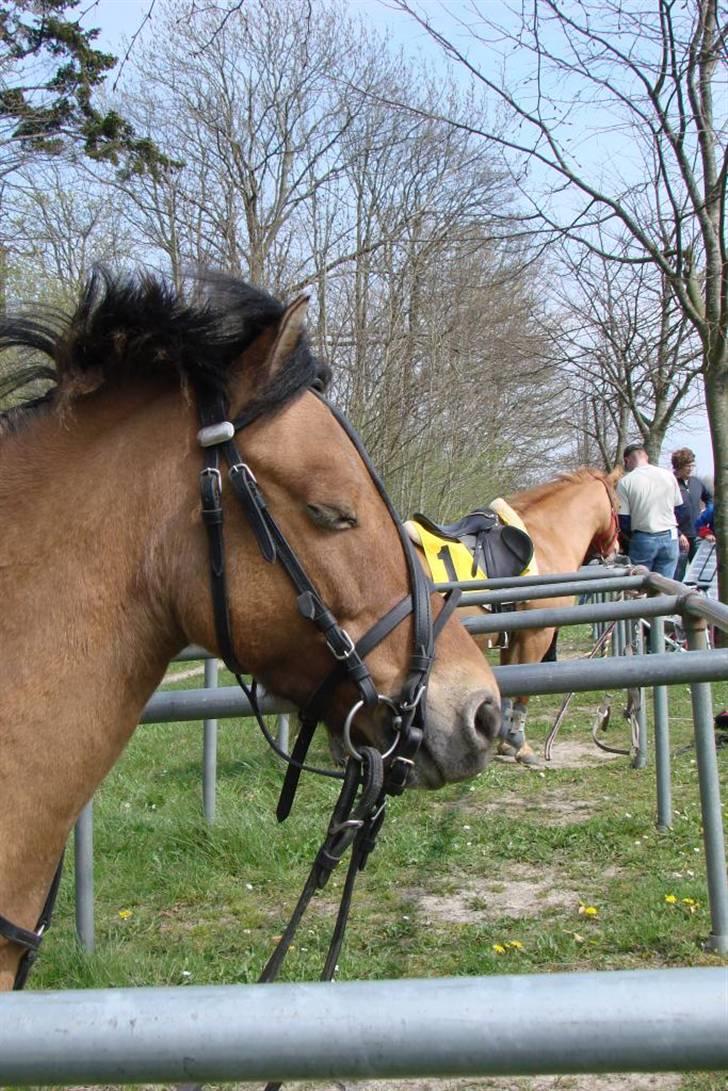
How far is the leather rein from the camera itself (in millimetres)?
1876

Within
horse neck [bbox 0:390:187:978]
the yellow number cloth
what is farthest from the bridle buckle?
the yellow number cloth

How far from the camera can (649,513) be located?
9328 millimetres

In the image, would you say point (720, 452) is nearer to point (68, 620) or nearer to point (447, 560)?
point (447, 560)

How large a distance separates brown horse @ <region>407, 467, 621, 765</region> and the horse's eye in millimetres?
4449

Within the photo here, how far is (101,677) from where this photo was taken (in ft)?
5.98

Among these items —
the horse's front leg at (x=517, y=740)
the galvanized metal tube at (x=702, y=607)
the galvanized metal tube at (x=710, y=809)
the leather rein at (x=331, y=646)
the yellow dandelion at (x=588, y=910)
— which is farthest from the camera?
the horse's front leg at (x=517, y=740)

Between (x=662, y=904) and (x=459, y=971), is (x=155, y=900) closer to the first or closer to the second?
(x=459, y=971)

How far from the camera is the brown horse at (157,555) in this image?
1.78 meters

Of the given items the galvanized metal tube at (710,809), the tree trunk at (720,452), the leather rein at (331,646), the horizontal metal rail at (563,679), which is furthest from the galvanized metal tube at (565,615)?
the tree trunk at (720,452)

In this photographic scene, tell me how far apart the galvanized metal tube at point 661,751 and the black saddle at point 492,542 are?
4.42 ft

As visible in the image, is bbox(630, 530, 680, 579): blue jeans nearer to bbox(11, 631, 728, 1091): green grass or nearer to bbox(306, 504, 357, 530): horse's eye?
bbox(11, 631, 728, 1091): green grass

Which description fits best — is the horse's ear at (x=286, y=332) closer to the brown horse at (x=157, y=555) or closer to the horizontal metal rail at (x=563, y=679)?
the brown horse at (x=157, y=555)

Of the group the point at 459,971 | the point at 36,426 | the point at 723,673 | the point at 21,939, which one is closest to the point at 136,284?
the point at 36,426

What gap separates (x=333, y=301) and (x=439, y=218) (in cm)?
226
